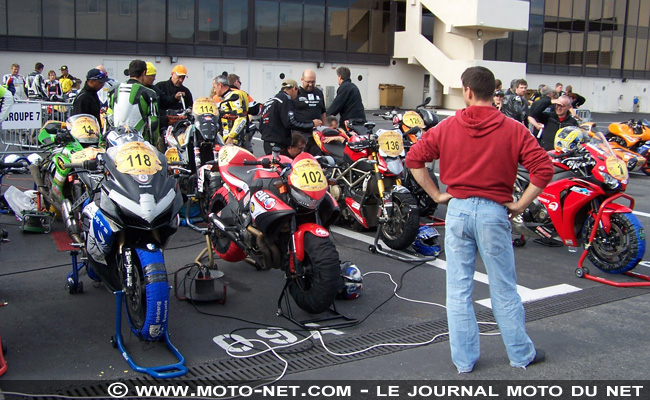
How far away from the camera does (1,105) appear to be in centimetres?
678

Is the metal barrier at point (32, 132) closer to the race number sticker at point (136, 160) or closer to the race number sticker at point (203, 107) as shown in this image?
the race number sticker at point (203, 107)

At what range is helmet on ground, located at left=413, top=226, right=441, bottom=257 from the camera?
7.70 meters

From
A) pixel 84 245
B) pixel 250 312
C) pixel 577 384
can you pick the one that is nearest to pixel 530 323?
pixel 577 384

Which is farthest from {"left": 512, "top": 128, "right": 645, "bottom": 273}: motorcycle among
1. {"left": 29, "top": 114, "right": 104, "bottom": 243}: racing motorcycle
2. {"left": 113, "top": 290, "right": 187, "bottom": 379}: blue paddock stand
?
{"left": 29, "top": 114, "right": 104, "bottom": 243}: racing motorcycle

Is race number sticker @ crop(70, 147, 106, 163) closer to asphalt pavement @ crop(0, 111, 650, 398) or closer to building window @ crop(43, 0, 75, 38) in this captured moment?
asphalt pavement @ crop(0, 111, 650, 398)

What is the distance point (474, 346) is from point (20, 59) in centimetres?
2698

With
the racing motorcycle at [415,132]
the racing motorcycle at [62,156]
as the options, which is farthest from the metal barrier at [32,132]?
the racing motorcycle at [415,132]

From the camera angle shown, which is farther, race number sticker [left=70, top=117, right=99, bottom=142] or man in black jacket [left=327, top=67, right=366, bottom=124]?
man in black jacket [left=327, top=67, right=366, bottom=124]

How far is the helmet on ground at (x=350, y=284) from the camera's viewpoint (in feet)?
19.6

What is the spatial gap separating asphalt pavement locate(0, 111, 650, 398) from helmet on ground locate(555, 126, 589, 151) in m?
1.40

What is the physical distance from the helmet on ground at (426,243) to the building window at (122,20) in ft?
80.0

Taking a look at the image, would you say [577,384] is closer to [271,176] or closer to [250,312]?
[250,312]

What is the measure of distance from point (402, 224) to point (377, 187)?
0.82m

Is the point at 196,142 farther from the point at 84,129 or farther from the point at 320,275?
the point at 320,275
